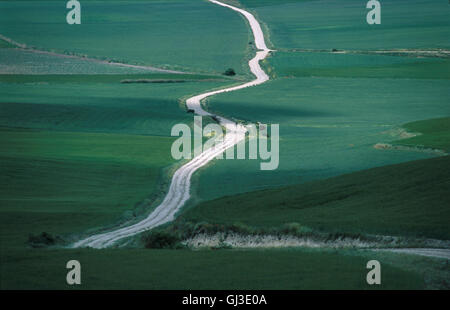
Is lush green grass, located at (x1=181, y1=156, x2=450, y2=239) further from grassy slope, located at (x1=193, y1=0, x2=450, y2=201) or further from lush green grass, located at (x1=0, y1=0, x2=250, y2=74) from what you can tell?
lush green grass, located at (x1=0, y1=0, x2=250, y2=74)

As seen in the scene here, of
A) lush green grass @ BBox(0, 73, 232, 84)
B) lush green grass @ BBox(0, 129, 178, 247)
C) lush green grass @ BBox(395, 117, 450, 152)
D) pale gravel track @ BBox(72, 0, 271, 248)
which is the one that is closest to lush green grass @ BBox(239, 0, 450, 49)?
lush green grass @ BBox(0, 73, 232, 84)

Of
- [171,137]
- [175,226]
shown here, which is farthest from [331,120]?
[175,226]

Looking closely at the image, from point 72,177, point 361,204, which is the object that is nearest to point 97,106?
point 72,177

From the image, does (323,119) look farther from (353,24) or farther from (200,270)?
(353,24)

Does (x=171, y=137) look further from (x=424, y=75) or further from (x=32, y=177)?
(x=424, y=75)

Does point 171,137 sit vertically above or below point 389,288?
above
